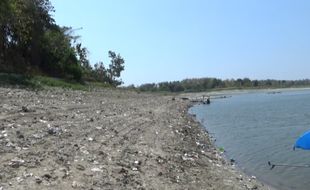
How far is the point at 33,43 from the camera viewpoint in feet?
192

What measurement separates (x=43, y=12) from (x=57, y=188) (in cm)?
5187

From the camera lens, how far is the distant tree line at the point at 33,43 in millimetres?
46459

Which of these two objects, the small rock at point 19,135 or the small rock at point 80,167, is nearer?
the small rock at point 80,167

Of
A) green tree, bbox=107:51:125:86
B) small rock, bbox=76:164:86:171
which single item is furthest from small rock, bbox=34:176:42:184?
green tree, bbox=107:51:125:86

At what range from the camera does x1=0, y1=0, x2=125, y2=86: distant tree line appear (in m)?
46.5

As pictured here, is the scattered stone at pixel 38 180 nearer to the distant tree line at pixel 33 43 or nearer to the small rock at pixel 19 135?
the small rock at pixel 19 135

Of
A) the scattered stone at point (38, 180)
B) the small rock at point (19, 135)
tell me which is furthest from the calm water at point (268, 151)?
the scattered stone at point (38, 180)

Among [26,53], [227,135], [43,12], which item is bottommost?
[227,135]

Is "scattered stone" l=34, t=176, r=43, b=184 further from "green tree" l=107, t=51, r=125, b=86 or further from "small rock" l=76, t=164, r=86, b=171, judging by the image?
"green tree" l=107, t=51, r=125, b=86

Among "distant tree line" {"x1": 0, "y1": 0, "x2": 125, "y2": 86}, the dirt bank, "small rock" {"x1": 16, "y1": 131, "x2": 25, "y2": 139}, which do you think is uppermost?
"distant tree line" {"x1": 0, "y1": 0, "x2": 125, "y2": 86}

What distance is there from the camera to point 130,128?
24297 millimetres

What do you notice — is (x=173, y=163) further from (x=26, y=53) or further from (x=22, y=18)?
Result: (x=26, y=53)

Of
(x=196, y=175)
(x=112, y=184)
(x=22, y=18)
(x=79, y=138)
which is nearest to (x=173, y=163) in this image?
(x=196, y=175)

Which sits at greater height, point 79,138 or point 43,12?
point 43,12
